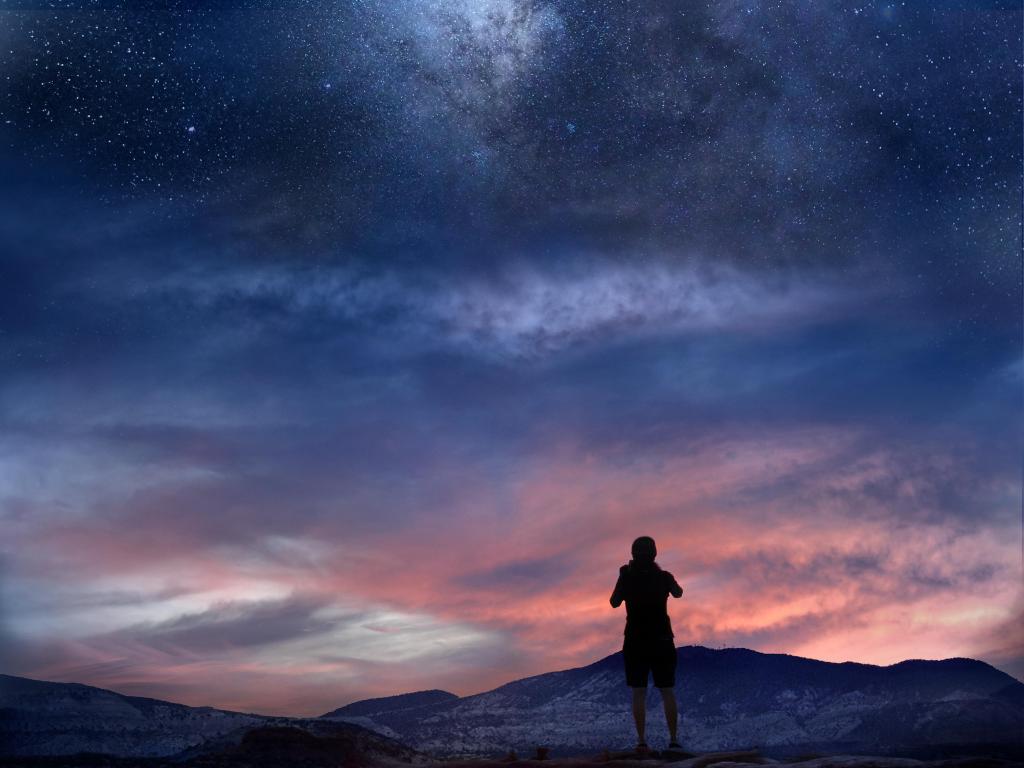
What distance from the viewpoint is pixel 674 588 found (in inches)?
470

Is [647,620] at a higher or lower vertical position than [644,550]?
lower

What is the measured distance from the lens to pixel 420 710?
9325cm

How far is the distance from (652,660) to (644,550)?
1422 mm

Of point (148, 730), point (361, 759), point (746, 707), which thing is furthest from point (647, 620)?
point (746, 707)

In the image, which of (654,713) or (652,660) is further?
(654,713)

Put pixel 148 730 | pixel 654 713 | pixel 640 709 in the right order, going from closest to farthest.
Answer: pixel 640 709, pixel 148 730, pixel 654 713

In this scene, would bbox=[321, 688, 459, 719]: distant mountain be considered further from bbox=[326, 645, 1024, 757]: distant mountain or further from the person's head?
the person's head

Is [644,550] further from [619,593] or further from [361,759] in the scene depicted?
[361,759]

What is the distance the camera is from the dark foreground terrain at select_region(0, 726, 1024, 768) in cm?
930

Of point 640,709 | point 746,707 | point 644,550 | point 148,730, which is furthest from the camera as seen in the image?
point 746,707

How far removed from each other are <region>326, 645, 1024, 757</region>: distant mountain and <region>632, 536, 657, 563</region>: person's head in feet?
176

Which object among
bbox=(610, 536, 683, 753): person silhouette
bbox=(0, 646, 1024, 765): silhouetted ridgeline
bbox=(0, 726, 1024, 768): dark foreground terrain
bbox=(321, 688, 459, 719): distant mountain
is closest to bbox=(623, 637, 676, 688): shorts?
bbox=(610, 536, 683, 753): person silhouette

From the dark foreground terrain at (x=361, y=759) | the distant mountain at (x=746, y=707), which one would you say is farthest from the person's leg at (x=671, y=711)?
the distant mountain at (x=746, y=707)

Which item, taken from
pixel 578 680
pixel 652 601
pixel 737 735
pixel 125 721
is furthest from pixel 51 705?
pixel 578 680
